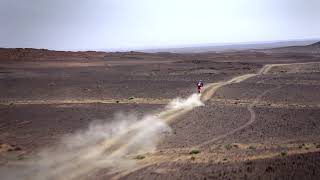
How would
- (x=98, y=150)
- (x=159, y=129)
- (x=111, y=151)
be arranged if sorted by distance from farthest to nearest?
(x=159, y=129), (x=98, y=150), (x=111, y=151)

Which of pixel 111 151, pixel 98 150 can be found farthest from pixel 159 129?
pixel 98 150

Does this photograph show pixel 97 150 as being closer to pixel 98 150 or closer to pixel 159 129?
pixel 98 150

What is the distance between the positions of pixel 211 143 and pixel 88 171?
8102mm

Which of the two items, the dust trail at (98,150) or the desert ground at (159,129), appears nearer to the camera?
the desert ground at (159,129)

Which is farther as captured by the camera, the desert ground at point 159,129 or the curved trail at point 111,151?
the curved trail at point 111,151

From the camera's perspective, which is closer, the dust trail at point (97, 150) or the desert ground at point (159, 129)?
the desert ground at point (159, 129)

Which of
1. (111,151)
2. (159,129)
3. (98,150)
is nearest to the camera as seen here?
(111,151)

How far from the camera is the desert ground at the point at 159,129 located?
65.9 feet

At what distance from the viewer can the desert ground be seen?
2009 centimetres

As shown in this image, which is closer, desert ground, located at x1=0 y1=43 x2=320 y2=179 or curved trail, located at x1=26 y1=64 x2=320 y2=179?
desert ground, located at x1=0 y1=43 x2=320 y2=179

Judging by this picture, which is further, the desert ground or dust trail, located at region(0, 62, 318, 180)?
dust trail, located at region(0, 62, 318, 180)

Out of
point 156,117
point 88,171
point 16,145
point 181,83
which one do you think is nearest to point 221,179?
point 88,171

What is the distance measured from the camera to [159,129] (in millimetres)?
29500

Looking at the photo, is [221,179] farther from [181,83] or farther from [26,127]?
[181,83]
